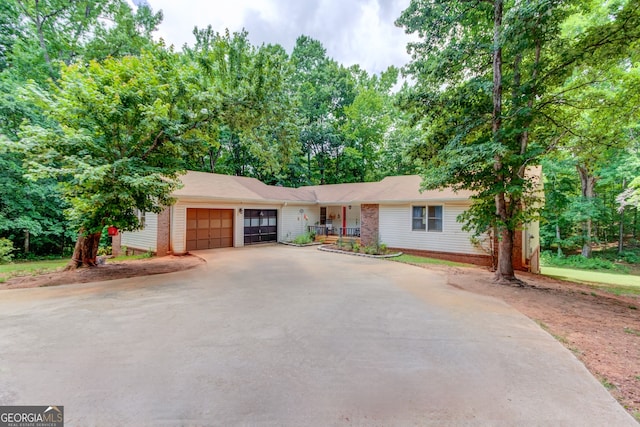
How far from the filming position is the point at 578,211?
1983 cm

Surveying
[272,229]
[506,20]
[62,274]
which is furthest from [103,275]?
[506,20]

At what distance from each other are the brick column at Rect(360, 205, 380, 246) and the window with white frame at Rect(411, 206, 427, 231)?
6.15 ft

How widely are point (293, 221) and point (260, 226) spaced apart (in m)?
2.43

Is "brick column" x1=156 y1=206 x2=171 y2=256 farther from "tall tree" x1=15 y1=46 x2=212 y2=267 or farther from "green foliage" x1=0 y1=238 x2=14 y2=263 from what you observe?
"green foliage" x1=0 y1=238 x2=14 y2=263

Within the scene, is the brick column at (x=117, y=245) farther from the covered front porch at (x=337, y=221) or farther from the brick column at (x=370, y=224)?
the brick column at (x=370, y=224)

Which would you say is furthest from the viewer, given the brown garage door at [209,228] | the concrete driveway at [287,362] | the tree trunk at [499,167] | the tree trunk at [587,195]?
the tree trunk at [587,195]

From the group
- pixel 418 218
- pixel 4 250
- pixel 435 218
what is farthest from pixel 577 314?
pixel 4 250

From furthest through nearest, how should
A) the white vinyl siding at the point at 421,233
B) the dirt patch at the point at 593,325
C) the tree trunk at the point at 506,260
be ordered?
the white vinyl siding at the point at 421,233
the tree trunk at the point at 506,260
the dirt patch at the point at 593,325

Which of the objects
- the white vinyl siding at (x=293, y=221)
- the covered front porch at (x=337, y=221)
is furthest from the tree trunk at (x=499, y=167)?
the white vinyl siding at (x=293, y=221)

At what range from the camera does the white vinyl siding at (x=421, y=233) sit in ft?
40.5

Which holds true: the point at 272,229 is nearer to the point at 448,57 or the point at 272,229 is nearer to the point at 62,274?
the point at 62,274

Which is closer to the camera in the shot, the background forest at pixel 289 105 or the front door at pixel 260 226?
the background forest at pixel 289 105

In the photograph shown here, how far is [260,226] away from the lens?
16797 mm

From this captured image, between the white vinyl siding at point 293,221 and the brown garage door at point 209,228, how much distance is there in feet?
11.4
